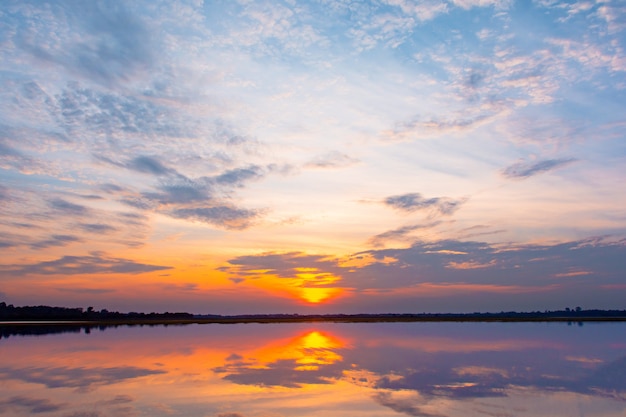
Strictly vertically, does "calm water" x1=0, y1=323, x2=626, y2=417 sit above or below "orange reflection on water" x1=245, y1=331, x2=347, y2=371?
below

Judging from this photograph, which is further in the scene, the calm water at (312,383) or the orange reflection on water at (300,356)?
the orange reflection on water at (300,356)

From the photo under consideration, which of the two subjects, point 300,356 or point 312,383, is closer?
point 312,383

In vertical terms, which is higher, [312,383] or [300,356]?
[300,356]

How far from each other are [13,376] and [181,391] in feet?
33.9

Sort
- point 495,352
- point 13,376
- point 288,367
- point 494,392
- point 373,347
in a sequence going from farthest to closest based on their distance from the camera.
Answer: point 373,347, point 495,352, point 288,367, point 13,376, point 494,392

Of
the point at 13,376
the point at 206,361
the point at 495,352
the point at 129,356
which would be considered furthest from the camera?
the point at 495,352

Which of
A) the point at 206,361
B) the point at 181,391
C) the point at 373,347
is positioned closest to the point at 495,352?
the point at 373,347

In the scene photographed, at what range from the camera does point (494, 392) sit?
21.5m

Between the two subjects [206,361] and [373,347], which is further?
[373,347]

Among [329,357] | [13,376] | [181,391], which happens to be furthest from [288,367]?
[13,376]

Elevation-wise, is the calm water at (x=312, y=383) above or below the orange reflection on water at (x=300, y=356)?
below

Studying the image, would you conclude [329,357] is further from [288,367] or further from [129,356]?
[129,356]

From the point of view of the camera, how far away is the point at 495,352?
39.0 meters

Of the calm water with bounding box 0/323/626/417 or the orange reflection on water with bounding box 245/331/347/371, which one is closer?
the calm water with bounding box 0/323/626/417
